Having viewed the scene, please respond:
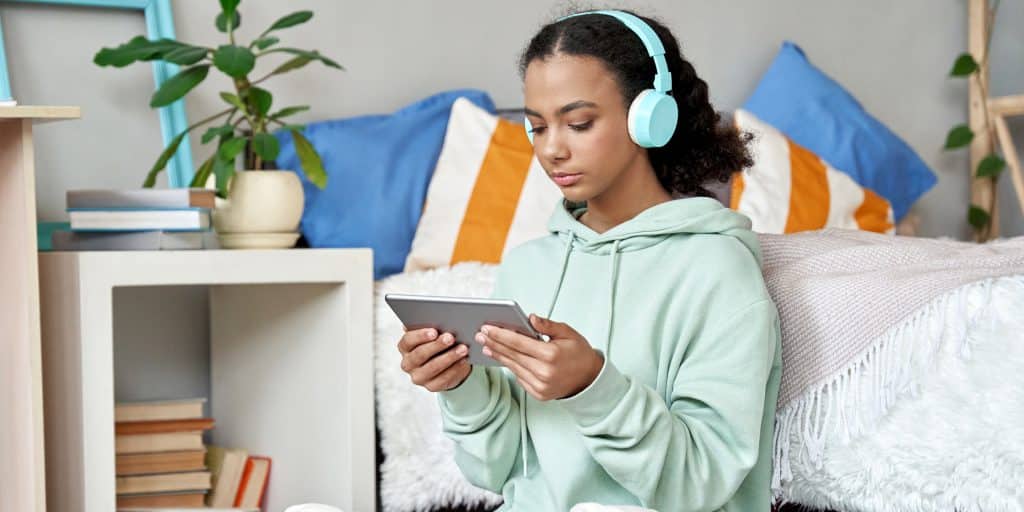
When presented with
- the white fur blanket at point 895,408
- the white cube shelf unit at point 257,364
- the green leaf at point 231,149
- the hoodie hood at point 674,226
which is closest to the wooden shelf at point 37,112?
the white cube shelf unit at point 257,364

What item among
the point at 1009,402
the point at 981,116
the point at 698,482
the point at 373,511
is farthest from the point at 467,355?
the point at 981,116

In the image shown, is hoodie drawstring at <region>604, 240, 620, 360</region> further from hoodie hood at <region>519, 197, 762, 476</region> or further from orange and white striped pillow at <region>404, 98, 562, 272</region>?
orange and white striped pillow at <region>404, 98, 562, 272</region>

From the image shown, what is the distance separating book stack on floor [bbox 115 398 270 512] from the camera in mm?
1732

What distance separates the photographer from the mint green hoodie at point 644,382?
1.03 metres

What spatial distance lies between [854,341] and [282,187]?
2.89 feet

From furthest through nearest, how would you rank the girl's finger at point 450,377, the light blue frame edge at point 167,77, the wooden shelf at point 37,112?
the light blue frame edge at point 167,77
the wooden shelf at point 37,112
the girl's finger at point 450,377

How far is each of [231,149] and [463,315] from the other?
80cm

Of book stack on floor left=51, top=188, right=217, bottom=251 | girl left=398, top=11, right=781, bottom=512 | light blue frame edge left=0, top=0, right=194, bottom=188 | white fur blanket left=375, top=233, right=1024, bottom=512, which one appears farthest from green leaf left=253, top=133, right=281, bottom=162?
white fur blanket left=375, top=233, right=1024, bottom=512

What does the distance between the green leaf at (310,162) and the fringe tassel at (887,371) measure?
85 centimetres

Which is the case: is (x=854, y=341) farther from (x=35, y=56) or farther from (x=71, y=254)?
(x=35, y=56)

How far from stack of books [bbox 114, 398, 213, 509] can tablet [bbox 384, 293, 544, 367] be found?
81cm

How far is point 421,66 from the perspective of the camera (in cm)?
220

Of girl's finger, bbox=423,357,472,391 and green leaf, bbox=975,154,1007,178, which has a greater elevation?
green leaf, bbox=975,154,1007,178

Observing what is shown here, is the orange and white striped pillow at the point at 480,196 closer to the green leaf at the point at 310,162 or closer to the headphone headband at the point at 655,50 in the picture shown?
the green leaf at the point at 310,162
